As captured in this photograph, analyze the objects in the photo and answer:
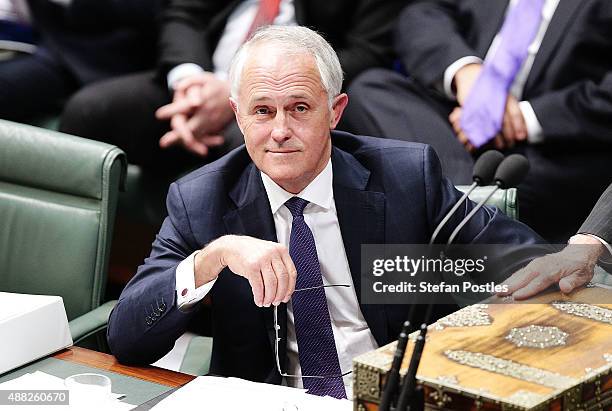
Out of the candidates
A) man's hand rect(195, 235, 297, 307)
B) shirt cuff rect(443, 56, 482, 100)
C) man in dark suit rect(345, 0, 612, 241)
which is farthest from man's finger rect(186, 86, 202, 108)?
man's hand rect(195, 235, 297, 307)

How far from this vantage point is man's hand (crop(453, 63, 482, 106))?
2822mm

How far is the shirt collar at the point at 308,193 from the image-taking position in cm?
200

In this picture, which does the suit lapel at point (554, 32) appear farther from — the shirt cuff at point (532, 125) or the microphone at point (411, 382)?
the microphone at point (411, 382)

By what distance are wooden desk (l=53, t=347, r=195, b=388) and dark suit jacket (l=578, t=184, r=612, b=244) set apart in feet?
2.51

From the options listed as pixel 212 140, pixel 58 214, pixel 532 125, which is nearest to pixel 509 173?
pixel 58 214

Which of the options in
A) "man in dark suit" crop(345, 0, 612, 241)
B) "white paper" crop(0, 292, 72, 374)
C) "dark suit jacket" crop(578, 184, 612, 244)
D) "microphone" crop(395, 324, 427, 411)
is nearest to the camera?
"microphone" crop(395, 324, 427, 411)

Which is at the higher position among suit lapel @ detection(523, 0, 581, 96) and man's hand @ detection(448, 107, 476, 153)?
suit lapel @ detection(523, 0, 581, 96)

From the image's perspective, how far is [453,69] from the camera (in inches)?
113

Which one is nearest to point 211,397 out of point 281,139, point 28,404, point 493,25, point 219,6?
point 28,404

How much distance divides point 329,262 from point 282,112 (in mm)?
305

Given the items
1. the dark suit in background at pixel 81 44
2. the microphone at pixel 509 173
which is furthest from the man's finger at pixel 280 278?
the dark suit in background at pixel 81 44

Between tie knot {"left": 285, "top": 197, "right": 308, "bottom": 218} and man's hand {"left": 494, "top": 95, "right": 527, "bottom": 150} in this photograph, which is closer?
tie knot {"left": 285, "top": 197, "right": 308, "bottom": 218}

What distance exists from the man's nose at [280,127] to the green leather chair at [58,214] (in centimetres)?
43

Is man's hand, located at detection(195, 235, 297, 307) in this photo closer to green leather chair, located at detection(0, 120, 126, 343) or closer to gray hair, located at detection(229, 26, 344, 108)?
gray hair, located at detection(229, 26, 344, 108)
